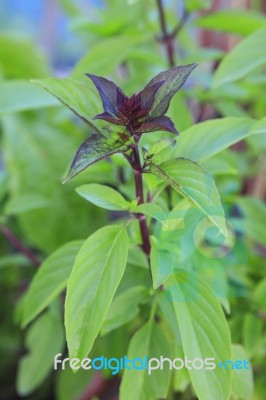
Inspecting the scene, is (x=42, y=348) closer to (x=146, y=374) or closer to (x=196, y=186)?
(x=146, y=374)

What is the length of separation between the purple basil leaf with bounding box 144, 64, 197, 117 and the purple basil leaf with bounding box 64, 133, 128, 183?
0.09 ft

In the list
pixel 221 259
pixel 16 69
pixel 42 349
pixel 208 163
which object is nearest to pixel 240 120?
pixel 208 163

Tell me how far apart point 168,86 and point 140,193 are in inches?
2.9

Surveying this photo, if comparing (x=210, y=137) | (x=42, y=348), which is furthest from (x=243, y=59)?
(x=42, y=348)

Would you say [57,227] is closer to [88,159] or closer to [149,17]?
[149,17]

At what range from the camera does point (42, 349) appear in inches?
19.9

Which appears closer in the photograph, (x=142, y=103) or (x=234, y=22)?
(x=142, y=103)

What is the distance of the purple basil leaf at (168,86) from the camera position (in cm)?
28

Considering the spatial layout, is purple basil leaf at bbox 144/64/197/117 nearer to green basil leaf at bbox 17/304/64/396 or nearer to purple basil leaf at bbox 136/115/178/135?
purple basil leaf at bbox 136/115/178/135

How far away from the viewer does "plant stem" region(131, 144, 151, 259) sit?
30cm

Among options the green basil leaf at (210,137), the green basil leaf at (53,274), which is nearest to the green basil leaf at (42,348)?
the green basil leaf at (53,274)

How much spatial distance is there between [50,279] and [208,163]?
0.15 metres

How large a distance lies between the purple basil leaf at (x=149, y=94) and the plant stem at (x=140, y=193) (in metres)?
0.03

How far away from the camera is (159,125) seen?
0.92 feet
